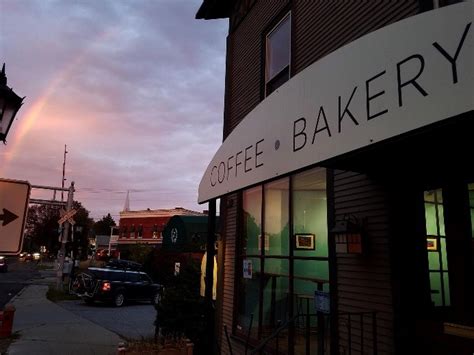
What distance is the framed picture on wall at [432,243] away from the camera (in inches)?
170

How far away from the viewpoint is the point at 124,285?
19219 millimetres

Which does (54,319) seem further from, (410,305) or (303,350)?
(410,305)

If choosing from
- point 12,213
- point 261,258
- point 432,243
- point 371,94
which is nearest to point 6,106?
point 12,213

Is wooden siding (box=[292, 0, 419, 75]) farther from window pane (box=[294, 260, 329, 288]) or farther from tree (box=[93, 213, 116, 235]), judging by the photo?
tree (box=[93, 213, 116, 235])

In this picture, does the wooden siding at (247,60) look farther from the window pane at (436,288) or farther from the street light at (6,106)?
the window pane at (436,288)

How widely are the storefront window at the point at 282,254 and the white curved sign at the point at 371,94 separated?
6.48 feet

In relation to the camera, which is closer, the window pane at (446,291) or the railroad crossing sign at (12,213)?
the railroad crossing sign at (12,213)

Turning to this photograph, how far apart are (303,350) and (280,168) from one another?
10.6 feet

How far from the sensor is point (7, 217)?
12.7ft

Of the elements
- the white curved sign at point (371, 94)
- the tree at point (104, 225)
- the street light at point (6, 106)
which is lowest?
the white curved sign at point (371, 94)

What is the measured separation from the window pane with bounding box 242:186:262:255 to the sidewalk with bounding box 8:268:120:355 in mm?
4018

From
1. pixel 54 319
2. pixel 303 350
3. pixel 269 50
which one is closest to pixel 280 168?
pixel 303 350

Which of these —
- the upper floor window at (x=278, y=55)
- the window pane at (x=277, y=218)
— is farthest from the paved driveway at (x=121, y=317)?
the upper floor window at (x=278, y=55)

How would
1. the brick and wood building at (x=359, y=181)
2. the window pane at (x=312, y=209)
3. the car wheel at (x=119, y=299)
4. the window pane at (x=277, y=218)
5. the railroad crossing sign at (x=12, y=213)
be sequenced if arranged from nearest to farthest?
the brick and wood building at (x=359, y=181)
the railroad crossing sign at (x=12, y=213)
the window pane at (x=312, y=209)
the window pane at (x=277, y=218)
the car wheel at (x=119, y=299)
